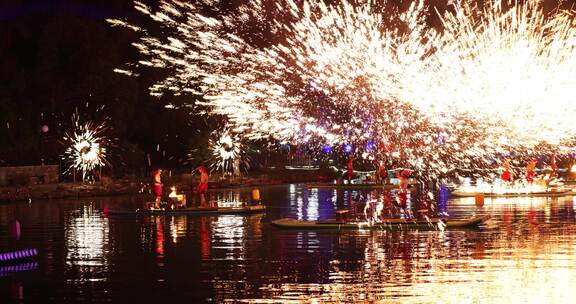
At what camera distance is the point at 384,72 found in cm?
3722

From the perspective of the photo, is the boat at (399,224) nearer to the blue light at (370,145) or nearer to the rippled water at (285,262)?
the rippled water at (285,262)

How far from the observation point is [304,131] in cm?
5944

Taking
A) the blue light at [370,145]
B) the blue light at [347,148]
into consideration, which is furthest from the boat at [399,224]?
the blue light at [347,148]

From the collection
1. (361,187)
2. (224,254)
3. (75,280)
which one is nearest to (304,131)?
(361,187)

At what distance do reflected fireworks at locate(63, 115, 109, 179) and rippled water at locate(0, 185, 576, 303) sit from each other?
665 inches

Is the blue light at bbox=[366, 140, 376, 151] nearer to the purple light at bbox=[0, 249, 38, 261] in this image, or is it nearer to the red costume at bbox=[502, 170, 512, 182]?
the red costume at bbox=[502, 170, 512, 182]

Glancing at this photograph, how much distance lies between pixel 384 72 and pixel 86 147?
20500mm

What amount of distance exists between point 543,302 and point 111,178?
3706 centimetres

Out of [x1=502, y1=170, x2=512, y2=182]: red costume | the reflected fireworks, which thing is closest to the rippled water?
[x1=502, y1=170, x2=512, y2=182]: red costume

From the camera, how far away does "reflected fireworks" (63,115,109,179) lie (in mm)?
51531

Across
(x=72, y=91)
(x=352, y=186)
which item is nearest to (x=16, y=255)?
(x=352, y=186)

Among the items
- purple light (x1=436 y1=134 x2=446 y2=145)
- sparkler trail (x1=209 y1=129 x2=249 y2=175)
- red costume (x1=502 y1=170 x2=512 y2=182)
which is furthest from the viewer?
sparkler trail (x1=209 y1=129 x2=249 y2=175)

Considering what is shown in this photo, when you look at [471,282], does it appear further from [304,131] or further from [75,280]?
[304,131]

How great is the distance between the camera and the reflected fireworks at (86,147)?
51.5m
